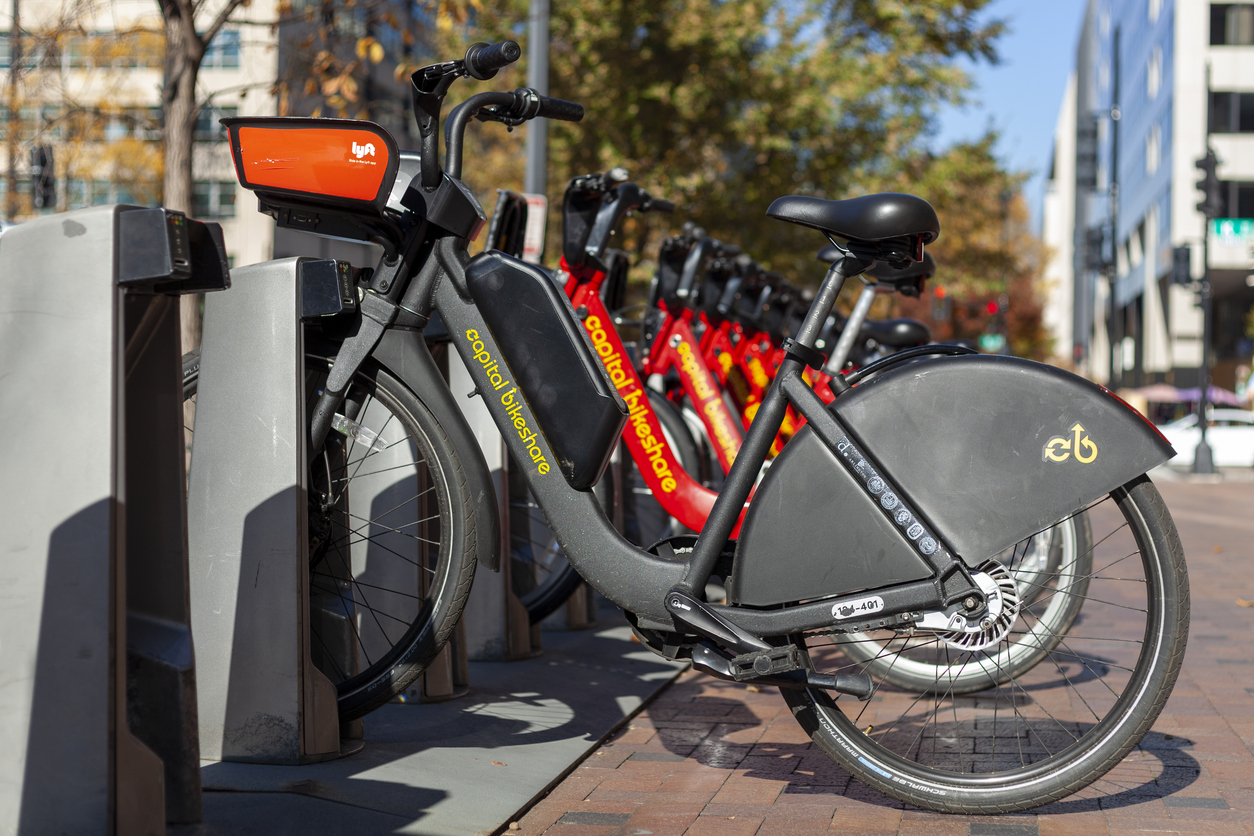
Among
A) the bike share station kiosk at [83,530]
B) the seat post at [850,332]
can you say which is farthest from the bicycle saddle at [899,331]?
the bike share station kiosk at [83,530]

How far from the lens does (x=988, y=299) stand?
32906 millimetres

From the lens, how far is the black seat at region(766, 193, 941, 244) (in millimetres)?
3078

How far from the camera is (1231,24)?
1729 inches

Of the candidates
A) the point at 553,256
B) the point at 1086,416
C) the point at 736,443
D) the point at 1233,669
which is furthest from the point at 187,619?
the point at 553,256

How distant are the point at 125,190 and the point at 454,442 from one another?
32786 millimetres

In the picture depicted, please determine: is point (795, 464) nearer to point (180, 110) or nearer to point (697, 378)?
point (697, 378)

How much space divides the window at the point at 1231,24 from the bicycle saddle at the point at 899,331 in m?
43.5

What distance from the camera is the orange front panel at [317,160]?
327 centimetres

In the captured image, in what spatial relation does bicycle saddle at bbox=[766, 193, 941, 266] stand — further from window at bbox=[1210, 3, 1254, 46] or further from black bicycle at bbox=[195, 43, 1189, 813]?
window at bbox=[1210, 3, 1254, 46]

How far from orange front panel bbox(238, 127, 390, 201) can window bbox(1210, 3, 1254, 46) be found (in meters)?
47.1

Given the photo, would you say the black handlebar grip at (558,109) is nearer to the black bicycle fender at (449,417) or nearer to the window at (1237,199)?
the black bicycle fender at (449,417)

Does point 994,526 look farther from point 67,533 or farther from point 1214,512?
point 1214,512

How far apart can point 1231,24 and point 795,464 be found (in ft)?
155

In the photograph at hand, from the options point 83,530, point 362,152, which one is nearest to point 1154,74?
point 362,152
